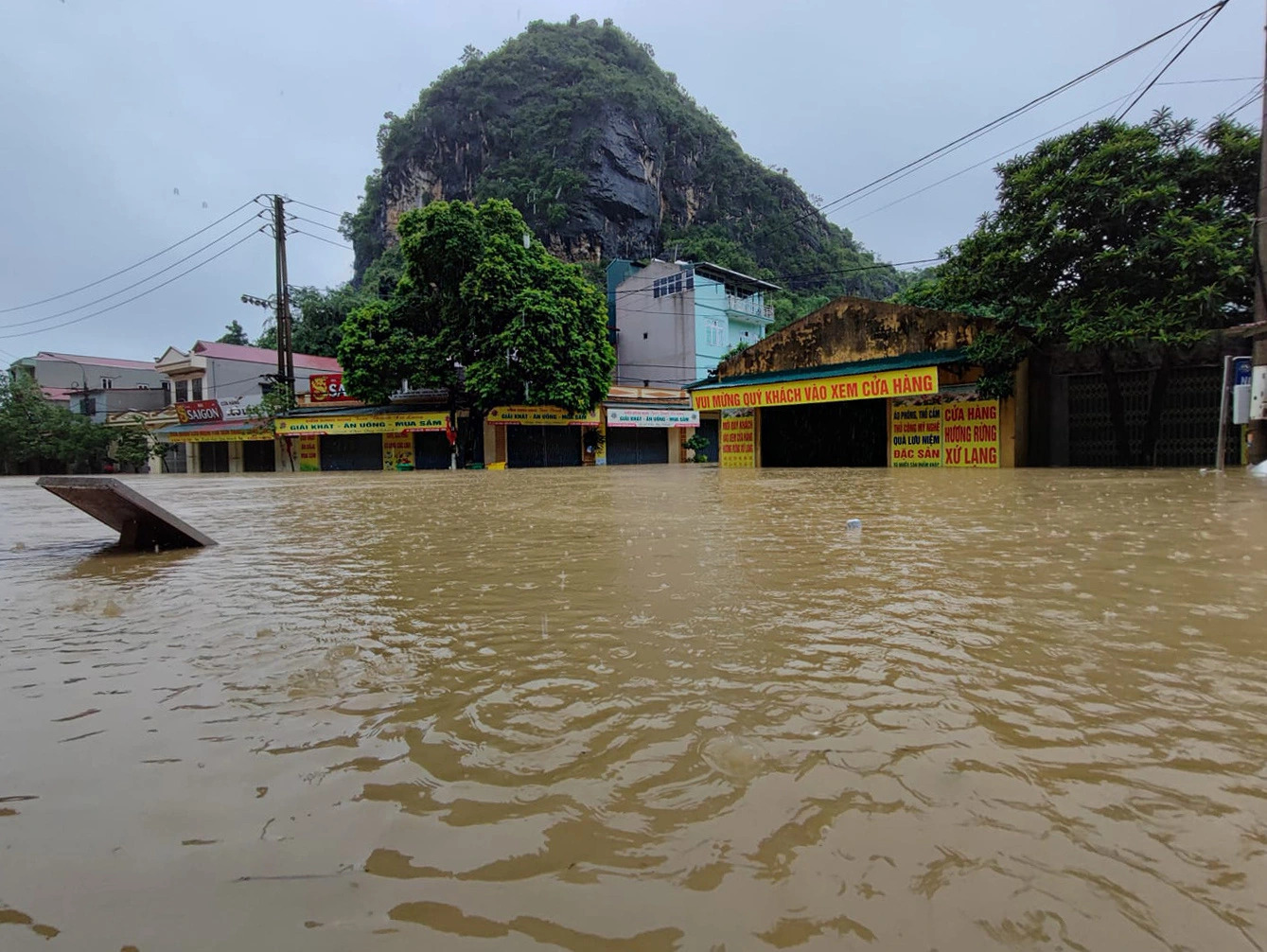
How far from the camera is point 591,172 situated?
162ft

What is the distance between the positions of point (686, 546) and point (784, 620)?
2048 millimetres

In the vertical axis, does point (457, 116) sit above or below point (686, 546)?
above

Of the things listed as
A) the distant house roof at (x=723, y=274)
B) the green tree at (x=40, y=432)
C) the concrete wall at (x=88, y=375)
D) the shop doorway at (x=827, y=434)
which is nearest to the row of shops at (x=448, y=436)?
the green tree at (x=40, y=432)

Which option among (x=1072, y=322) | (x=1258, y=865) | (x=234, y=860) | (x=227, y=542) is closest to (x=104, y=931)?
(x=234, y=860)

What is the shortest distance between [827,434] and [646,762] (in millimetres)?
20390

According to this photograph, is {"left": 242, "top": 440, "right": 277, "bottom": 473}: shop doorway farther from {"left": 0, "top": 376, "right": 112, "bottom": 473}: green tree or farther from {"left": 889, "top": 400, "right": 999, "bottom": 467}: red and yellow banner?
{"left": 889, "top": 400, "right": 999, "bottom": 467}: red and yellow banner

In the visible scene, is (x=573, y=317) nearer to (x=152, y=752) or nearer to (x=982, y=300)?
(x=982, y=300)

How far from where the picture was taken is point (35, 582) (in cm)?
420

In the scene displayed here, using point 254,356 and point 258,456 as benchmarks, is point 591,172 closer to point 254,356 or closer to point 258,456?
point 254,356

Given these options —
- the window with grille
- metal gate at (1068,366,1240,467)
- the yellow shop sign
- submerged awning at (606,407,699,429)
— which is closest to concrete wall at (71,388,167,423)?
the yellow shop sign

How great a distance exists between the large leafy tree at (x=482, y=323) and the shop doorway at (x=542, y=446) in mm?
2880

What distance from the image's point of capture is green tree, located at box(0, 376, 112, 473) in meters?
31.5

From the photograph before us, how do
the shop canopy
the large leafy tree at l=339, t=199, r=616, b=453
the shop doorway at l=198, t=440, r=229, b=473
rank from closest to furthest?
1. the large leafy tree at l=339, t=199, r=616, b=453
2. the shop canopy
3. the shop doorway at l=198, t=440, r=229, b=473

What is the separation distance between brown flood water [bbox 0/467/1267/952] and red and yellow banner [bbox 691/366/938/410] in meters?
13.4
